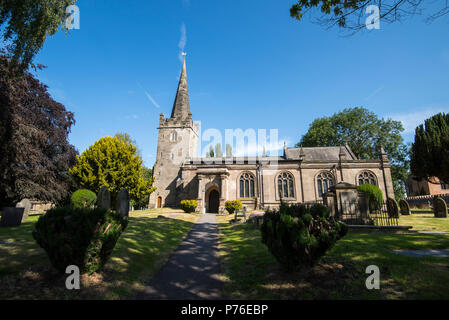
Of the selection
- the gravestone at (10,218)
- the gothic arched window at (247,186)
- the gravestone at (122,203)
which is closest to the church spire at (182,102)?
the gothic arched window at (247,186)

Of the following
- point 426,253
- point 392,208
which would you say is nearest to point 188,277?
point 426,253

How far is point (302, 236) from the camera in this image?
4504 millimetres

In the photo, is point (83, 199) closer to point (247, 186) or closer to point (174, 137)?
point (247, 186)

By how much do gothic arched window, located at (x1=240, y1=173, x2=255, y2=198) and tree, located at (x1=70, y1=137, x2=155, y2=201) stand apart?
12.6 metres

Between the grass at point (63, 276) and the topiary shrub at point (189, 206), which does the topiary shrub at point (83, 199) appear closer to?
the grass at point (63, 276)

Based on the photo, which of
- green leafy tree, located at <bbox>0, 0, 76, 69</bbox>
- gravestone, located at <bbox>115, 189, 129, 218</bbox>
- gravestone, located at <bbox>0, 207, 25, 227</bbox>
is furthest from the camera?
gravestone, located at <bbox>115, 189, 129, 218</bbox>

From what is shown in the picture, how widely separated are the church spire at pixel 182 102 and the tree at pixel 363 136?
20.7 metres

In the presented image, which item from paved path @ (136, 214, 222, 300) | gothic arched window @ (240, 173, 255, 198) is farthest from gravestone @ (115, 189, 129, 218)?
gothic arched window @ (240, 173, 255, 198)

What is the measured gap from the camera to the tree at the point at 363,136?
3466cm

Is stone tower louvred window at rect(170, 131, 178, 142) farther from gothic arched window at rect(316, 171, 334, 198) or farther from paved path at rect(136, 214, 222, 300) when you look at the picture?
paved path at rect(136, 214, 222, 300)

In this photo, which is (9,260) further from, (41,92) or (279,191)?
(279,191)

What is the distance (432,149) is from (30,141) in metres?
39.2

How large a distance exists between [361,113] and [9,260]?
150 feet

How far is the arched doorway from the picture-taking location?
1163 inches
